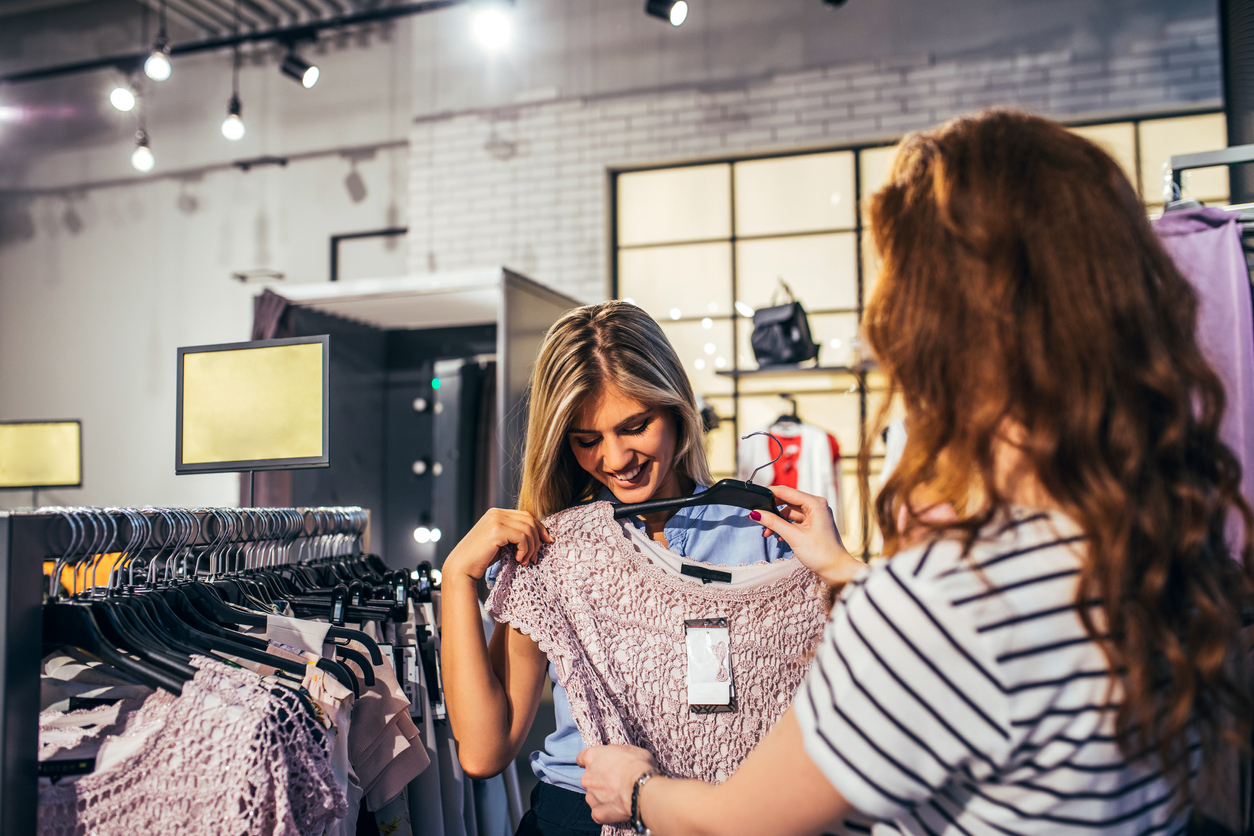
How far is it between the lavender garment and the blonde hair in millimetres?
872

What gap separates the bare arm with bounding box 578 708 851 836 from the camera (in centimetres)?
71

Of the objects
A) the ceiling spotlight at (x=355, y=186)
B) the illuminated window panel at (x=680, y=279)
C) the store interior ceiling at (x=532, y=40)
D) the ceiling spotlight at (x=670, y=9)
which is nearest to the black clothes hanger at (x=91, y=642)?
the ceiling spotlight at (x=670, y=9)

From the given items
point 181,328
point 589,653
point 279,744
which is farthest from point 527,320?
point 181,328

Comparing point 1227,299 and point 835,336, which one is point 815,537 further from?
point 835,336

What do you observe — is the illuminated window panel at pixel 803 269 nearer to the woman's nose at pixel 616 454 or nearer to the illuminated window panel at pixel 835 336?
the illuminated window panel at pixel 835 336

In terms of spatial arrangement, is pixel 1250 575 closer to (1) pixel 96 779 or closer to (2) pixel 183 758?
(2) pixel 183 758

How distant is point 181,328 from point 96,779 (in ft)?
20.7

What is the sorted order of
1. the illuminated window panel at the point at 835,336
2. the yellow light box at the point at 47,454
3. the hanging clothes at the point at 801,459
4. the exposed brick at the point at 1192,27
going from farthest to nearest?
the illuminated window panel at the point at 835,336 → the exposed brick at the point at 1192,27 → the hanging clothes at the point at 801,459 → the yellow light box at the point at 47,454

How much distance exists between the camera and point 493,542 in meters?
1.28

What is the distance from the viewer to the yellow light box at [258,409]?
1.70 metres

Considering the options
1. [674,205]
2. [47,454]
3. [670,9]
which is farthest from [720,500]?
A: [674,205]

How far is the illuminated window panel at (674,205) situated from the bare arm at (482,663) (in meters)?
4.29

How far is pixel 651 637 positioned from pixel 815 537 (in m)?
0.30

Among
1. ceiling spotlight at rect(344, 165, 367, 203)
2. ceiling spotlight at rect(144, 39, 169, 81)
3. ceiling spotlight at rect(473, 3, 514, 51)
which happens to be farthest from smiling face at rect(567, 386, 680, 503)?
ceiling spotlight at rect(344, 165, 367, 203)
